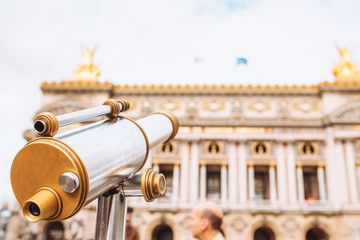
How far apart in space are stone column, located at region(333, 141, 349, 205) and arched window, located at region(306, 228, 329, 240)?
2.11 m

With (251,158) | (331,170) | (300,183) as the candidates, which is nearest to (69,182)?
(251,158)

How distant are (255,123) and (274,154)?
8.57 ft

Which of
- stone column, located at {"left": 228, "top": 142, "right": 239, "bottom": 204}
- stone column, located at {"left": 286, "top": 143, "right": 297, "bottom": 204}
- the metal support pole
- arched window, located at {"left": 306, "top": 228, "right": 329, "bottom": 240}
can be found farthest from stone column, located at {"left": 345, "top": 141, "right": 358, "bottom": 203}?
the metal support pole

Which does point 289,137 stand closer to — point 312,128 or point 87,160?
point 312,128

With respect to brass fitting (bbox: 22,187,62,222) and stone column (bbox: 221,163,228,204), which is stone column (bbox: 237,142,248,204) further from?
brass fitting (bbox: 22,187,62,222)

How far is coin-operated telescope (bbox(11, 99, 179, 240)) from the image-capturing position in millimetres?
2113

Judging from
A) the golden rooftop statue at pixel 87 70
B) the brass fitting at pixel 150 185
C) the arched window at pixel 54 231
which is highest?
the golden rooftop statue at pixel 87 70

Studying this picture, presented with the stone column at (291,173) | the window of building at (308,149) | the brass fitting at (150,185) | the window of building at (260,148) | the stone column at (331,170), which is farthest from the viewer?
the window of building at (260,148)

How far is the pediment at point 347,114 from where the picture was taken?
1025 inches

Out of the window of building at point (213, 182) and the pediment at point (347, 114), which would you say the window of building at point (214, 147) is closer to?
the window of building at point (213, 182)

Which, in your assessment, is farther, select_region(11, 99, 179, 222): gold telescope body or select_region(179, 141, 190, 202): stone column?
select_region(179, 141, 190, 202): stone column

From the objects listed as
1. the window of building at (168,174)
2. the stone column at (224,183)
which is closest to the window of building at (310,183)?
the stone column at (224,183)

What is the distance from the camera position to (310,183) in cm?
2709

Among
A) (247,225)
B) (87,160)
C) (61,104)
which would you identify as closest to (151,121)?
(87,160)
